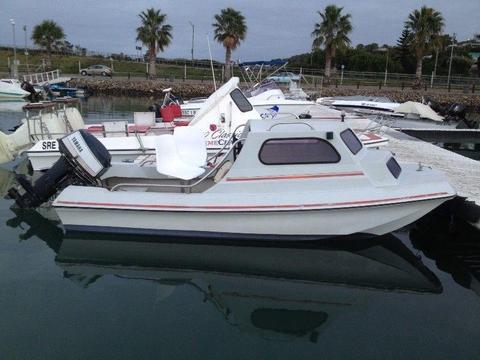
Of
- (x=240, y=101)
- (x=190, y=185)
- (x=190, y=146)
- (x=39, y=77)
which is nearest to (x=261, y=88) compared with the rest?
(x=240, y=101)

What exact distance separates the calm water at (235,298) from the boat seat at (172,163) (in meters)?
1.13

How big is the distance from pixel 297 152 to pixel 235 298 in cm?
240

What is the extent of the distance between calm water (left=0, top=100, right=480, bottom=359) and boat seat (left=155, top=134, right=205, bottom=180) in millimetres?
1125

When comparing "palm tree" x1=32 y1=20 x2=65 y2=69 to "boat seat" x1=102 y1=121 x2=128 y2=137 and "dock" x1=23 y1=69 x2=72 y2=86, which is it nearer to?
Result: "dock" x1=23 y1=69 x2=72 y2=86

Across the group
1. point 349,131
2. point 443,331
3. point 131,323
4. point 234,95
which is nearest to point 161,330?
point 131,323

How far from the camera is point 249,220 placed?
299 inches

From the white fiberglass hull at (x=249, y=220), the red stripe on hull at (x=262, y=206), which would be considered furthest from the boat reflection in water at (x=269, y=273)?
the red stripe on hull at (x=262, y=206)

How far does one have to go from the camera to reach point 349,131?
317 inches

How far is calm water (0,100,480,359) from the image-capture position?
17.5 ft

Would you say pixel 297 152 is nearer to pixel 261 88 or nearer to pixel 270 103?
pixel 270 103

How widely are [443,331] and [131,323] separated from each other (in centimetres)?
360

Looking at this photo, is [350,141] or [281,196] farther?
[350,141]

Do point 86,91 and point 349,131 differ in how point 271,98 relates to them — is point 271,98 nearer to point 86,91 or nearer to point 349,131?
point 349,131

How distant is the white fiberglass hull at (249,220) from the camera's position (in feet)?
24.3
